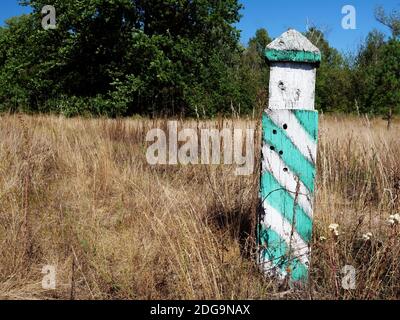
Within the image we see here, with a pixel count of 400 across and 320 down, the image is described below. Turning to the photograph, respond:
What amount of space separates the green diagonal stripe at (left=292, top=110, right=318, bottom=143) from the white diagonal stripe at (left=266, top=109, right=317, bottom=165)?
0.04ft

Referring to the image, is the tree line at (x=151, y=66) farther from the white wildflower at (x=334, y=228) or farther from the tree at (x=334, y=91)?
the white wildflower at (x=334, y=228)

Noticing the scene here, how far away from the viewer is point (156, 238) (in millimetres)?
2205

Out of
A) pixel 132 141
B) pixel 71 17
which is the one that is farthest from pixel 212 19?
pixel 132 141

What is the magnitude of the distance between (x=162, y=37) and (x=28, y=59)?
24.3ft

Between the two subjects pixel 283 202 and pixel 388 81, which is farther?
pixel 388 81

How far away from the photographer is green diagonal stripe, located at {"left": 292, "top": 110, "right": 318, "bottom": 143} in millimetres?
1801

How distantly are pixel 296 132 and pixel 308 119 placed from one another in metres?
0.08

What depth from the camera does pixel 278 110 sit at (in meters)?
1.81

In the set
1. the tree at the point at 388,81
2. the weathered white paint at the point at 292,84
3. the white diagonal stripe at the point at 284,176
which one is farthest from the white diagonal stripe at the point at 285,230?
the tree at the point at 388,81

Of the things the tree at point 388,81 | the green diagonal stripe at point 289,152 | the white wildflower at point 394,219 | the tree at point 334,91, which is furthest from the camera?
the tree at point 334,91

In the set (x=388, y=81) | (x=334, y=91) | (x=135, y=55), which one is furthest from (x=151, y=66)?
(x=388, y=81)

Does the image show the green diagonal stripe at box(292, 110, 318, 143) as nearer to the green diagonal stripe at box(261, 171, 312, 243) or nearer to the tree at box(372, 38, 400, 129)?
the green diagonal stripe at box(261, 171, 312, 243)

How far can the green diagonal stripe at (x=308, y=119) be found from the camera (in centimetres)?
180

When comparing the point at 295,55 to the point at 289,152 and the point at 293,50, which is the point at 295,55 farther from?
the point at 289,152
